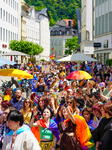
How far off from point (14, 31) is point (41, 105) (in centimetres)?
5741

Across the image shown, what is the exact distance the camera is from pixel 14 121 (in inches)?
187

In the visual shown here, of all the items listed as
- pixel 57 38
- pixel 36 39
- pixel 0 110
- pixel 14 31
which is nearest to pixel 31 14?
pixel 36 39

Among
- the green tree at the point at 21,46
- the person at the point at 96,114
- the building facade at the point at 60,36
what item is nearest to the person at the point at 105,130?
the person at the point at 96,114

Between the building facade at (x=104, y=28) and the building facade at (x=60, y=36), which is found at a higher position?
the building facade at (x=60, y=36)

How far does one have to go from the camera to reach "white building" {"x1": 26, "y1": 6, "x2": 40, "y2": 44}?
80.3 metres

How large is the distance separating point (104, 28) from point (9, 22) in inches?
945

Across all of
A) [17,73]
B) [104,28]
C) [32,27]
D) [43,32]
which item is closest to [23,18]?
[32,27]

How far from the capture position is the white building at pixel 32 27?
8026 cm

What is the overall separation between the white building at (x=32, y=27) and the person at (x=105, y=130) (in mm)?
74494

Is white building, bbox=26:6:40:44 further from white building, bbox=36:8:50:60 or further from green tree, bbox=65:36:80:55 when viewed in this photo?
green tree, bbox=65:36:80:55

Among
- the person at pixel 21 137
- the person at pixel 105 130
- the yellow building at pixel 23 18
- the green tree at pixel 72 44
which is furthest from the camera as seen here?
the green tree at pixel 72 44

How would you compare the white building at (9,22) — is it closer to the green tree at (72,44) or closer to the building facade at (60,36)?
the green tree at (72,44)

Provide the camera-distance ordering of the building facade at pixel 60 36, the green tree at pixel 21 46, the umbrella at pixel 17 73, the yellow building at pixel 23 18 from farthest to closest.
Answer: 1. the building facade at pixel 60 36
2. the yellow building at pixel 23 18
3. the green tree at pixel 21 46
4. the umbrella at pixel 17 73

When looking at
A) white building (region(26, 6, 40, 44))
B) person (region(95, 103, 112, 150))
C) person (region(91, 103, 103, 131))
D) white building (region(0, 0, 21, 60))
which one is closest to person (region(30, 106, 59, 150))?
person (region(91, 103, 103, 131))
